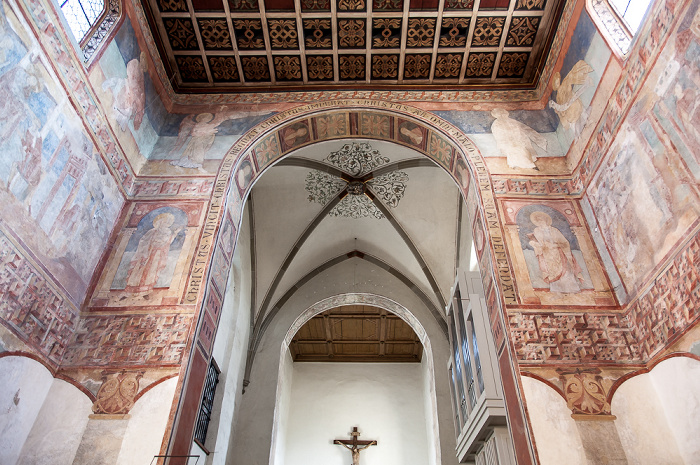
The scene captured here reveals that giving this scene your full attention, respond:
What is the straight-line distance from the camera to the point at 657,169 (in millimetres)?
5664

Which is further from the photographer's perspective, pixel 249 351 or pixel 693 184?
pixel 249 351

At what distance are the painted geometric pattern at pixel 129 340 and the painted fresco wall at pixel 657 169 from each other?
5.77 meters

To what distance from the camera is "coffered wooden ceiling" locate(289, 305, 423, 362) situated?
16.8 m

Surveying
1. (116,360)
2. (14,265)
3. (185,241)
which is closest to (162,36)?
(185,241)

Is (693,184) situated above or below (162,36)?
below

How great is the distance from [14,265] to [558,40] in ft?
29.0

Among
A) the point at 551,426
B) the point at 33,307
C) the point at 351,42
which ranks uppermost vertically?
the point at 351,42

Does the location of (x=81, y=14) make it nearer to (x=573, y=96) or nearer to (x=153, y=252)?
(x=153, y=252)

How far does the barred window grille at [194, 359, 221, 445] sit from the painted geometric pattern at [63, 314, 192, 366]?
398 cm

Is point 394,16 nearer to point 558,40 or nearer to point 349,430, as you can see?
point 558,40

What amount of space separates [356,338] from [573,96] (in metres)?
12.1

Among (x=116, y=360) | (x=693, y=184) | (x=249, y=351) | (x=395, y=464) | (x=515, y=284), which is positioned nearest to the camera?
(x=693, y=184)

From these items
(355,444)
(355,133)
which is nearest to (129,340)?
(355,133)

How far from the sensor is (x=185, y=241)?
7.19m
